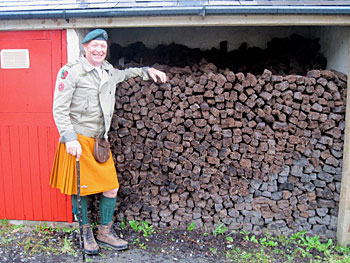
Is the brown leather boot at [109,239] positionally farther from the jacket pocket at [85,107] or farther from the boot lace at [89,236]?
the jacket pocket at [85,107]

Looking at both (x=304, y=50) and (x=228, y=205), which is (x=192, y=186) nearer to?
(x=228, y=205)

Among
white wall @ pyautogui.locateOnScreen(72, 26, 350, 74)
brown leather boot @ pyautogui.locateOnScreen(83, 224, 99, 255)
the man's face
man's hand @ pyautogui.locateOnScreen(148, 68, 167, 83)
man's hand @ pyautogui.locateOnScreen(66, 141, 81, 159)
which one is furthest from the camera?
Answer: white wall @ pyautogui.locateOnScreen(72, 26, 350, 74)

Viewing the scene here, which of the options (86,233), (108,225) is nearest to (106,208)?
(108,225)

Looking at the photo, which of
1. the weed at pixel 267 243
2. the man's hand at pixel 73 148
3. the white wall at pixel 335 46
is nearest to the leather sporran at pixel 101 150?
the man's hand at pixel 73 148

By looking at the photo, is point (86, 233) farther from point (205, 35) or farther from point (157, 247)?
point (205, 35)

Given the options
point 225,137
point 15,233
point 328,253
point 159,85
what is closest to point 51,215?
point 15,233

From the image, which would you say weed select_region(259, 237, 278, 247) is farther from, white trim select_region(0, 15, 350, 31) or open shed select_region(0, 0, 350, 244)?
white trim select_region(0, 15, 350, 31)

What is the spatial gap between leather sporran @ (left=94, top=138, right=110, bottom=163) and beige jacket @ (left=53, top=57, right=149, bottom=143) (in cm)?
8

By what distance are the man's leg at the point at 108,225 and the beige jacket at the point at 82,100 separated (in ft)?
2.28

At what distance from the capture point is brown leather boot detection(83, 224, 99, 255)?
322 cm

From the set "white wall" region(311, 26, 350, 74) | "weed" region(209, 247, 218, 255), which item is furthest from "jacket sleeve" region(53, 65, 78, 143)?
"white wall" region(311, 26, 350, 74)

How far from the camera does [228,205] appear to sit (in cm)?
360

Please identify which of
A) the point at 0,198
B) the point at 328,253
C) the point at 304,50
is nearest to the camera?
the point at 328,253

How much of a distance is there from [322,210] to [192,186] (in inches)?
60.1
